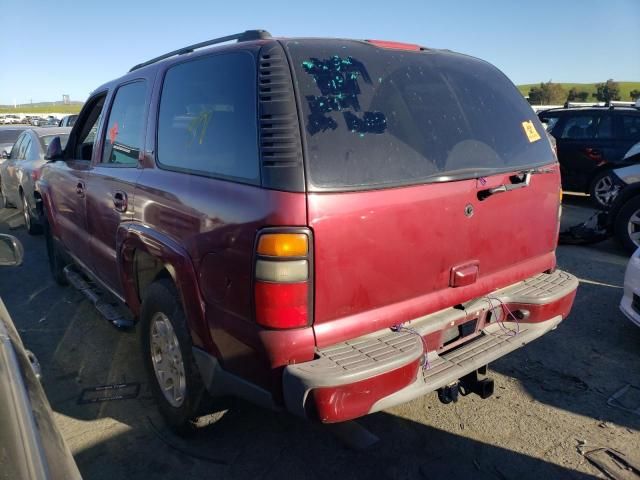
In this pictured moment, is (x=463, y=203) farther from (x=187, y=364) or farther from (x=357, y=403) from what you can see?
(x=187, y=364)

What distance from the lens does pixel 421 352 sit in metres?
2.17

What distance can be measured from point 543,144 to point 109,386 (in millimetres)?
3211

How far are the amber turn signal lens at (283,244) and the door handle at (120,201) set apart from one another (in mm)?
1450

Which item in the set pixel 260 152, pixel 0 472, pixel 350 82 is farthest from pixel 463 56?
pixel 0 472

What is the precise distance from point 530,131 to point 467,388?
1544 mm

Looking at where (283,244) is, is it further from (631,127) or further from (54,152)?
(631,127)

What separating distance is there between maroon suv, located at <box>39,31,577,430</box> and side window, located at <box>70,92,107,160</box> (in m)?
1.61

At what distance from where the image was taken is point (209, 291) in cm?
228

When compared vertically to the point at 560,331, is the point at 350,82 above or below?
above

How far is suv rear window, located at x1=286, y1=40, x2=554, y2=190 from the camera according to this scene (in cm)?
212

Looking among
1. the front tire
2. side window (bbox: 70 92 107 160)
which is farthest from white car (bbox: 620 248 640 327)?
the front tire

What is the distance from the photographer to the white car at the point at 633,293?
3.75 meters

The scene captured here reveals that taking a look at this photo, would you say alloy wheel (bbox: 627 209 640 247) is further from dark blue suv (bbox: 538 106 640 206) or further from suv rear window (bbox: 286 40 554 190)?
suv rear window (bbox: 286 40 554 190)

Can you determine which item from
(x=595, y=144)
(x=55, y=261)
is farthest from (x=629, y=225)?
(x=55, y=261)
